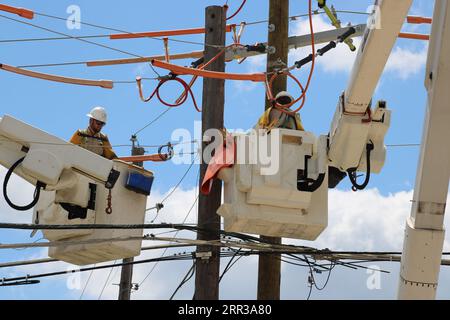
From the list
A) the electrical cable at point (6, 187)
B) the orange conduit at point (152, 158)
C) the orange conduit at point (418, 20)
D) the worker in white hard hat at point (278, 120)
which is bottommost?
the electrical cable at point (6, 187)

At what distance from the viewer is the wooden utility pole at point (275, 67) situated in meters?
11.2

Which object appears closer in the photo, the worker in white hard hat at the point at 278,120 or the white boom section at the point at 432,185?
the white boom section at the point at 432,185

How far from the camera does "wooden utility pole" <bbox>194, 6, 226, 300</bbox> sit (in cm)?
1058

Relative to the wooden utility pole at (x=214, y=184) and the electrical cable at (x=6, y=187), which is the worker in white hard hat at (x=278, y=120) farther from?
the electrical cable at (x=6, y=187)

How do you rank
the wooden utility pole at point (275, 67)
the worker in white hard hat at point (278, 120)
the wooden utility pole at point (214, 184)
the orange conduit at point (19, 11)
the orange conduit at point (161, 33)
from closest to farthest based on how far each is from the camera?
1. the worker in white hard hat at point (278, 120)
2. the wooden utility pole at point (214, 184)
3. the wooden utility pole at point (275, 67)
4. the orange conduit at point (19, 11)
5. the orange conduit at point (161, 33)

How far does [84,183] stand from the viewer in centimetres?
1041

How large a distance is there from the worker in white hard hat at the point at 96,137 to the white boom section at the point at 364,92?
2976 millimetres

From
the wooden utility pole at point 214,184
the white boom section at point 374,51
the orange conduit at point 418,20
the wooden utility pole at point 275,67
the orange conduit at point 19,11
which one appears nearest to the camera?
the white boom section at point 374,51

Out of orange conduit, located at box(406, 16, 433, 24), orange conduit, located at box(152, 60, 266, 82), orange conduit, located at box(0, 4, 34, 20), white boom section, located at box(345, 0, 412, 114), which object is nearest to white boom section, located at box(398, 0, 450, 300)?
white boom section, located at box(345, 0, 412, 114)

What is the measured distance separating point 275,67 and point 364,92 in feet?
10.3

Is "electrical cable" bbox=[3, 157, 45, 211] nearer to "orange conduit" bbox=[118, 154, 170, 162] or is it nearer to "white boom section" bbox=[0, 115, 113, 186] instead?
"white boom section" bbox=[0, 115, 113, 186]

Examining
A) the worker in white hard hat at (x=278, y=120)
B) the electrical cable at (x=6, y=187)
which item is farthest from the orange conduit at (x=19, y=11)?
the worker in white hard hat at (x=278, y=120)
